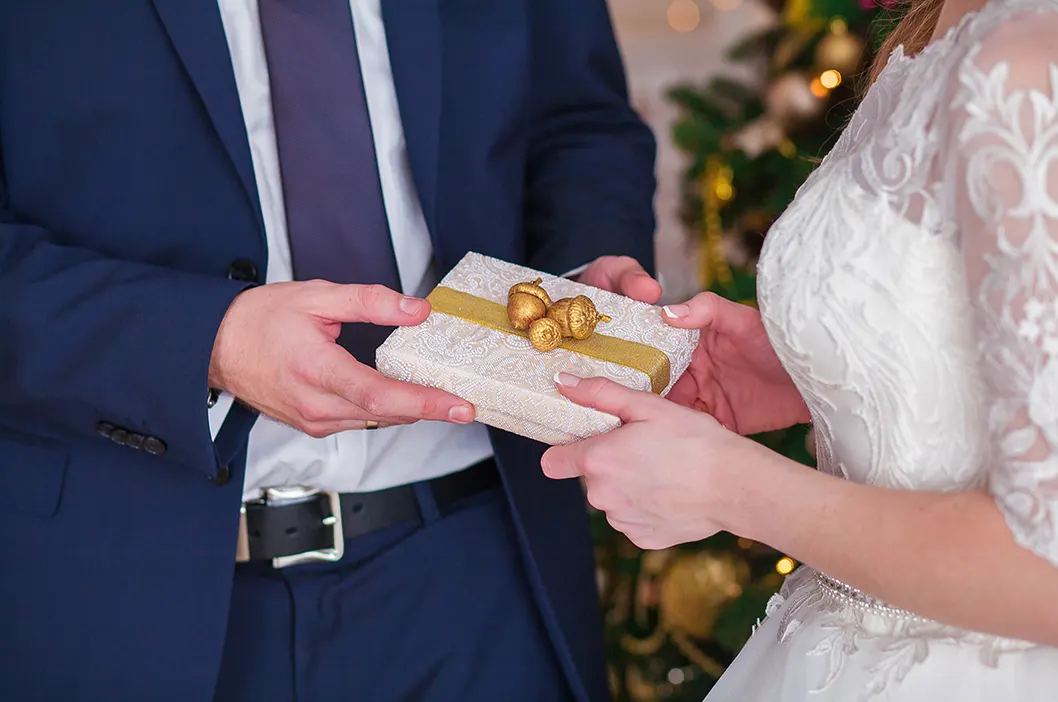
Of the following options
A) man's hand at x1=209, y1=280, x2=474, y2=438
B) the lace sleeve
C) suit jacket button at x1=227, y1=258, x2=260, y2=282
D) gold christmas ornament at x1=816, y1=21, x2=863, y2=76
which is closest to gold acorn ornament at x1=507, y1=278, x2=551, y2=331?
man's hand at x1=209, y1=280, x2=474, y2=438

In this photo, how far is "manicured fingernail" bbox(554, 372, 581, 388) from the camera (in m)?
1.06

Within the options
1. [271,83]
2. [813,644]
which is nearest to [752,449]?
[813,644]

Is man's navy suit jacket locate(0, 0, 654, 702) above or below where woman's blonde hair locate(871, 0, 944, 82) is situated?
below

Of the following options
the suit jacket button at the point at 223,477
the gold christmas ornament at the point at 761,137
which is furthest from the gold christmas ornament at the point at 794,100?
the suit jacket button at the point at 223,477

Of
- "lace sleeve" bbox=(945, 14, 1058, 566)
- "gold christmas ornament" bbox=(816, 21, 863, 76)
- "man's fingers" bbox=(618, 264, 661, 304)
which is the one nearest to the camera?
"lace sleeve" bbox=(945, 14, 1058, 566)

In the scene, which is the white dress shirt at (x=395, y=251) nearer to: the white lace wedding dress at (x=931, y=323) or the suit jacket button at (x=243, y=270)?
the suit jacket button at (x=243, y=270)

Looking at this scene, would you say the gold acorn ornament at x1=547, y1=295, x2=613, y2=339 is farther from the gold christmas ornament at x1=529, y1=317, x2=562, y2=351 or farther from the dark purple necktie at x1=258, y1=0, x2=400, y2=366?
the dark purple necktie at x1=258, y1=0, x2=400, y2=366

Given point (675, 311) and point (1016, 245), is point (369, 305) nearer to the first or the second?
point (675, 311)

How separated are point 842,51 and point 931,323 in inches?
44.7

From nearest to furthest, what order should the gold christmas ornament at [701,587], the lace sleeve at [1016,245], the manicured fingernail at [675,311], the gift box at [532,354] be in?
the lace sleeve at [1016,245]
the gift box at [532,354]
the manicured fingernail at [675,311]
the gold christmas ornament at [701,587]

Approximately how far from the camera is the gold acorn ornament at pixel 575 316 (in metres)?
1.16

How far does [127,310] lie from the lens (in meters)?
1.26

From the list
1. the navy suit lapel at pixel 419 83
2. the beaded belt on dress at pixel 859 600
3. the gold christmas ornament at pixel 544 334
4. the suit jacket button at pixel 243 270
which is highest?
the navy suit lapel at pixel 419 83

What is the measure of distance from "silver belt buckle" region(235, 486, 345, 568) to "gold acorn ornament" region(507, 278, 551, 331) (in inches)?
17.3
